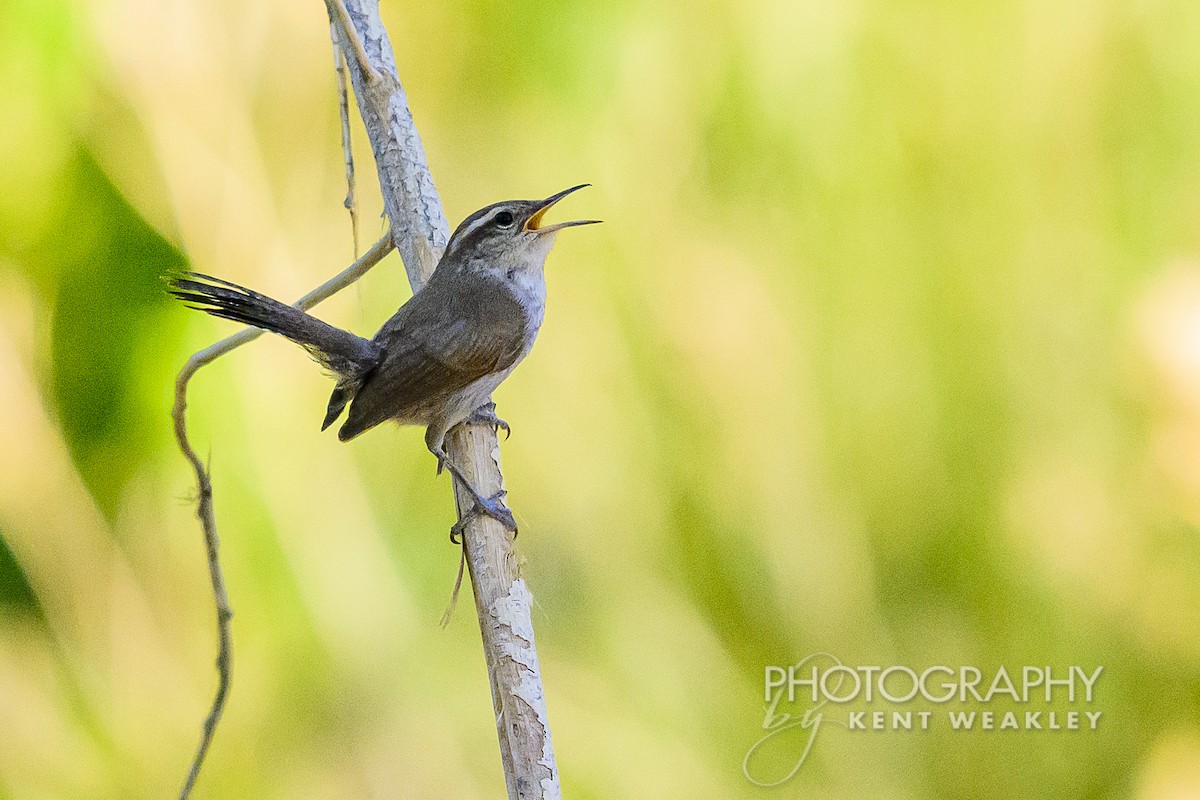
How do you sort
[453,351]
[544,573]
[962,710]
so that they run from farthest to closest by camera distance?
[544,573] < [962,710] < [453,351]

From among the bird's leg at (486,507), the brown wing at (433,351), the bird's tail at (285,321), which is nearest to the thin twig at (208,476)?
the bird's tail at (285,321)

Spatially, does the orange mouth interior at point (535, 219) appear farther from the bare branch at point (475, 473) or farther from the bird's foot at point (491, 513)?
the bird's foot at point (491, 513)

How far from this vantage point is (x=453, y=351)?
1453mm

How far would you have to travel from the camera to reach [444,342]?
146 cm

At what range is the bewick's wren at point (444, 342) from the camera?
143 centimetres

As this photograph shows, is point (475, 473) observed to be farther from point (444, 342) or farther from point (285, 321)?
point (285, 321)

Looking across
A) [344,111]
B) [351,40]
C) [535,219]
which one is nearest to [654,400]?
[535,219]

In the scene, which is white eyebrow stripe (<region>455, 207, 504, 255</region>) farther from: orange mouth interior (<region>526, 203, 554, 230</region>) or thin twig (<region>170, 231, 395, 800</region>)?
thin twig (<region>170, 231, 395, 800</region>)

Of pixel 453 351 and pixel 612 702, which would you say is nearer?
pixel 453 351

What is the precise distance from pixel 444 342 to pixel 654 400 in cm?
53

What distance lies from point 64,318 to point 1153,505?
189 cm

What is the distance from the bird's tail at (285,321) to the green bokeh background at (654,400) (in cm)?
40

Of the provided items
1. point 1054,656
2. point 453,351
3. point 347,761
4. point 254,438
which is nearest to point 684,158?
point 453,351

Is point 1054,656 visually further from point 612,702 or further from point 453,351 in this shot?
point 453,351
